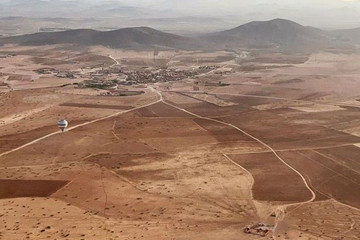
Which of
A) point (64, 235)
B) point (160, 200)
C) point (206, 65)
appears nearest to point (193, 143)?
point (160, 200)

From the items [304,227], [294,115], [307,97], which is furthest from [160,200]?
[307,97]

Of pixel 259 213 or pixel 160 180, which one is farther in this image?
pixel 160 180

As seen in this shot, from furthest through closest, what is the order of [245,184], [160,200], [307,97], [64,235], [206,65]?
[206,65] → [307,97] → [245,184] → [160,200] → [64,235]

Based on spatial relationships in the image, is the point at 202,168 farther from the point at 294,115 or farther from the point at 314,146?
the point at 294,115

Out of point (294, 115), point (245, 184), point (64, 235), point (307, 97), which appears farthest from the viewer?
point (307, 97)

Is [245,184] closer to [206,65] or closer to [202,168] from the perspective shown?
[202,168]

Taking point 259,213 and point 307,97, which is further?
point 307,97
